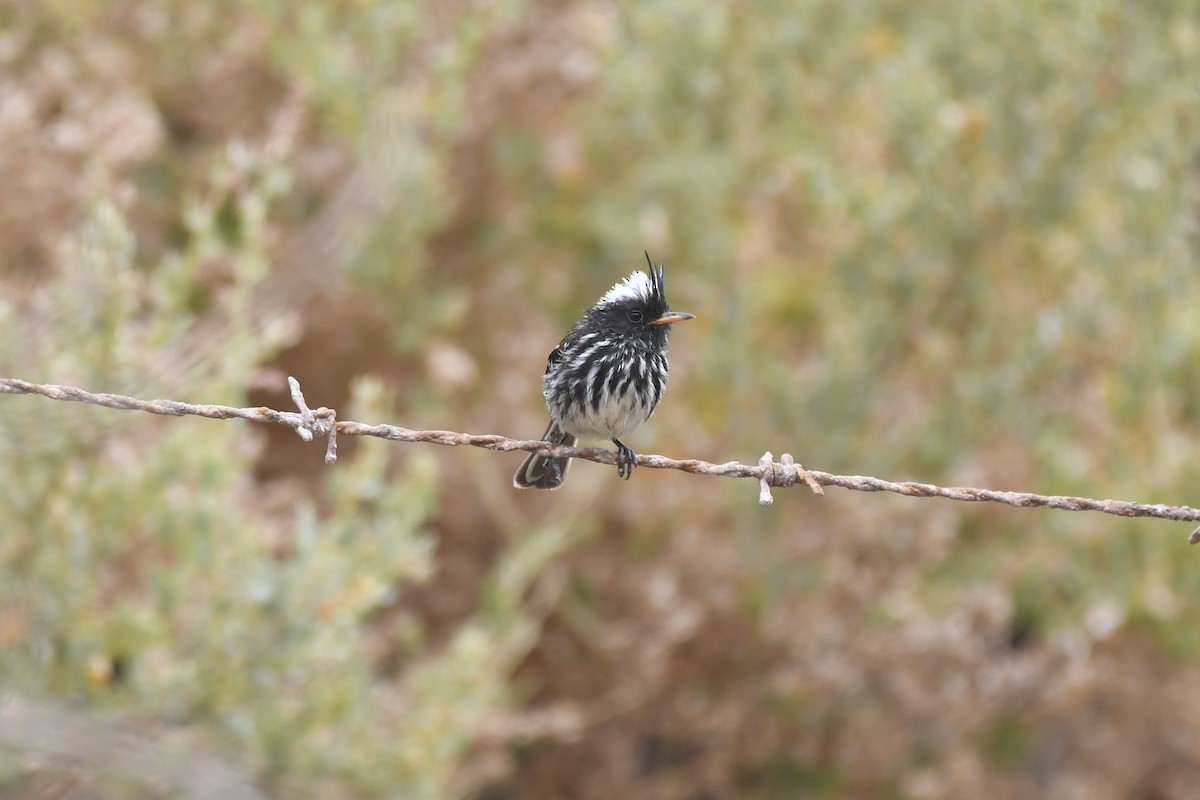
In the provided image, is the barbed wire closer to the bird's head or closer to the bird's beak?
the bird's beak

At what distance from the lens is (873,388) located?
791 cm

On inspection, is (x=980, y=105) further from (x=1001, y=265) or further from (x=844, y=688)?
(x=844, y=688)

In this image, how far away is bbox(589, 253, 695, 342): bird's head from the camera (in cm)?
551

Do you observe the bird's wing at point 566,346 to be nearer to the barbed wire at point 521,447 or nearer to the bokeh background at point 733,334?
the bokeh background at point 733,334

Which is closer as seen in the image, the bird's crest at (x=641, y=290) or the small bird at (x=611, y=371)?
the small bird at (x=611, y=371)

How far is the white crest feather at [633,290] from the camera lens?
18.3 feet

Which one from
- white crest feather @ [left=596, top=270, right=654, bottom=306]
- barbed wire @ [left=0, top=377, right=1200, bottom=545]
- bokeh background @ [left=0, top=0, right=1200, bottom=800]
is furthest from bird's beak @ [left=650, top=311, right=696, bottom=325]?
bokeh background @ [left=0, top=0, right=1200, bottom=800]

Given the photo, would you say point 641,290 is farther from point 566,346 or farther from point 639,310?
point 566,346

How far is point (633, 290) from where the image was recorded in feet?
18.5

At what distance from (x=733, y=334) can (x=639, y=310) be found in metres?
2.55

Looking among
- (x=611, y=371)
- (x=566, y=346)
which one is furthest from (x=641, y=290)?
(x=611, y=371)

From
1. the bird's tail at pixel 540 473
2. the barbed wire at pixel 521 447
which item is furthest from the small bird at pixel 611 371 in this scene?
the barbed wire at pixel 521 447

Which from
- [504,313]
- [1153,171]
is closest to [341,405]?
[504,313]

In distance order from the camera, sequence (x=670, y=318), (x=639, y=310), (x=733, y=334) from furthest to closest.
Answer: (x=733, y=334) → (x=639, y=310) → (x=670, y=318)
